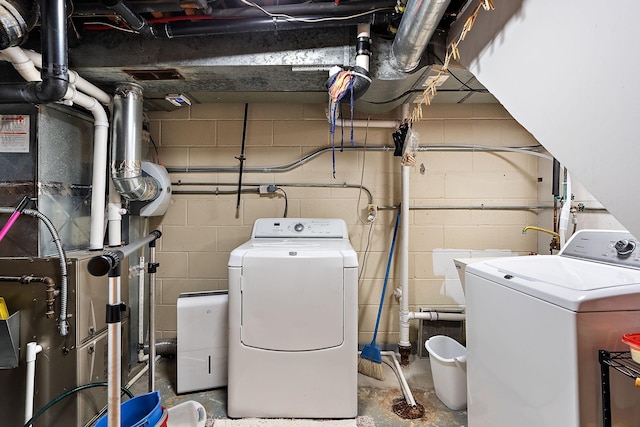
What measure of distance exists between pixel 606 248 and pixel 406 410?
4.47 feet

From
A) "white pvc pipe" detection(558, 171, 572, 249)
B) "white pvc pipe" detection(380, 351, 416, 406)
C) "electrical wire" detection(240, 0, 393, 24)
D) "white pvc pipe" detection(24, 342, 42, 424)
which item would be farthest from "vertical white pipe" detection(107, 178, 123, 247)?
"white pvc pipe" detection(558, 171, 572, 249)

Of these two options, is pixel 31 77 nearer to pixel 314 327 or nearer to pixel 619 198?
pixel 314 327

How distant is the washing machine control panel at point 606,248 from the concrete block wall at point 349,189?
0.99 metres

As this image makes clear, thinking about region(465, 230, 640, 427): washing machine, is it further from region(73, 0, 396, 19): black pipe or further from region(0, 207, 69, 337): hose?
region(0, 207, 69, 337): hose

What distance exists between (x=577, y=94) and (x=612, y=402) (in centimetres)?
91

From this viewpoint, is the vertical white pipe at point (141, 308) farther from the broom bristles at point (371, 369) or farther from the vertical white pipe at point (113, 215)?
the broom bristles at point (371, 369)

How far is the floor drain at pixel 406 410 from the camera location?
5.84ft

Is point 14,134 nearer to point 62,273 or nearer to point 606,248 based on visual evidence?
point 62,273

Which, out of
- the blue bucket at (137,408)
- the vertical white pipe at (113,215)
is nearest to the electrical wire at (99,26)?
the vertical white pipe at (113,215)

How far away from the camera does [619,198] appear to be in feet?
2.27

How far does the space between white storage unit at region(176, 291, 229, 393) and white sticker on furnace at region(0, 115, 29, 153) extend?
1.22 m

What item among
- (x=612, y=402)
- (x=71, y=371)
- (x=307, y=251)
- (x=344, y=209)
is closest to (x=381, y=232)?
(x=344, y=209)

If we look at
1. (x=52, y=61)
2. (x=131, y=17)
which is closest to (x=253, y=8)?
(x=131, y=17)

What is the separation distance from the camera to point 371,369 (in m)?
2.15
